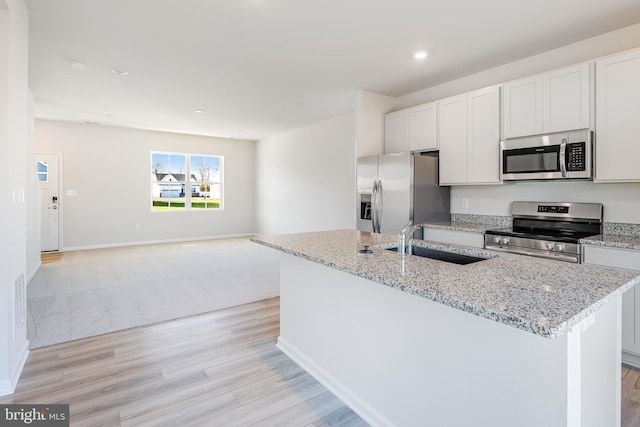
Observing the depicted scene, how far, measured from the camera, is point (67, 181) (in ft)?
22.3

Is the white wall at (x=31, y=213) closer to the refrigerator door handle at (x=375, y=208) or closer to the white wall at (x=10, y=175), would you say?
the white wall at (x=10, y=175)

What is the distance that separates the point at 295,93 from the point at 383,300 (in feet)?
12.0

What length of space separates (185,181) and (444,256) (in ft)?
24.3

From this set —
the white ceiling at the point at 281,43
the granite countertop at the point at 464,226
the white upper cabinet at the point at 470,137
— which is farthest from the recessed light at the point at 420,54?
the granite countertop at the point at 464,226

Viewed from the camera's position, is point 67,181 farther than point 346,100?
Yes

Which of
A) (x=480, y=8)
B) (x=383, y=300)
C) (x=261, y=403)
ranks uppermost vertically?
(x=480, y=8)

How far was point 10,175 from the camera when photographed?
2.13 metres

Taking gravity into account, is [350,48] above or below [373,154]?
above

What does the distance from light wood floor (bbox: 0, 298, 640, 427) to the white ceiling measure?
8.73 feet

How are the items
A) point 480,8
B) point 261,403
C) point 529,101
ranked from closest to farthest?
point 261,403 → point 480,8 → point 529,101

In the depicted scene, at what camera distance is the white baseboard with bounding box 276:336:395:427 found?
183 cm

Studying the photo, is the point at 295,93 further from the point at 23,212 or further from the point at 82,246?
the point at 82,246

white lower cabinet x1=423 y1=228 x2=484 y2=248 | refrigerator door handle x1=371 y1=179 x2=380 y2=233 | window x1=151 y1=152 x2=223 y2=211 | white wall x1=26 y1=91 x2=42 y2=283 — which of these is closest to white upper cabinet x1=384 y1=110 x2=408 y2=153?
refrigerator door handle x1=371 y1=179 x2=380 y2=233

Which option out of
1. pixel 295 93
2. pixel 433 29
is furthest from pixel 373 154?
pixel 433 29
